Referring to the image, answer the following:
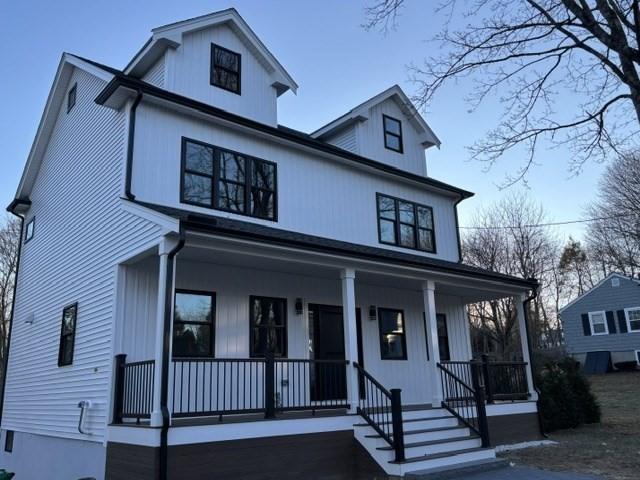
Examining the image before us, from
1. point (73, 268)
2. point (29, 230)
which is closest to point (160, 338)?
point (73, 268)

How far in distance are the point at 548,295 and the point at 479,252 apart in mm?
8321

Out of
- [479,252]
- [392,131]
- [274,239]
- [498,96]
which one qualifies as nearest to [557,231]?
[479,252]

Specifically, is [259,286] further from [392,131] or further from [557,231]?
[557,231]

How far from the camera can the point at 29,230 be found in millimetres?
14633

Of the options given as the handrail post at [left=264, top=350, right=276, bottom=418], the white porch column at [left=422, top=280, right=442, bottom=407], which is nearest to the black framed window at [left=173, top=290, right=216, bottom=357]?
the handrail post at [left=264, top=350, right=276, bottom=418]

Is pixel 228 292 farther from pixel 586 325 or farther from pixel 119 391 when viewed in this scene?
pixel 586 325

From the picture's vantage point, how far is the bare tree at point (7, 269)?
84.9 ft

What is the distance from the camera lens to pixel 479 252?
31.7 metres

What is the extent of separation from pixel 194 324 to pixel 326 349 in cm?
319

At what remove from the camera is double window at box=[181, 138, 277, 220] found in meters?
9.94

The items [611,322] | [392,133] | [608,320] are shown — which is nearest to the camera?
[392,133]

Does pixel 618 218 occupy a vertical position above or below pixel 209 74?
above

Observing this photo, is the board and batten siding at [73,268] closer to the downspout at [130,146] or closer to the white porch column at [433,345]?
the downspout at [130,146]

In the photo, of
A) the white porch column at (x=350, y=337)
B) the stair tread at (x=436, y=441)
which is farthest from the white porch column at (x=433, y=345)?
the white porch column at (x=350, y=337)
